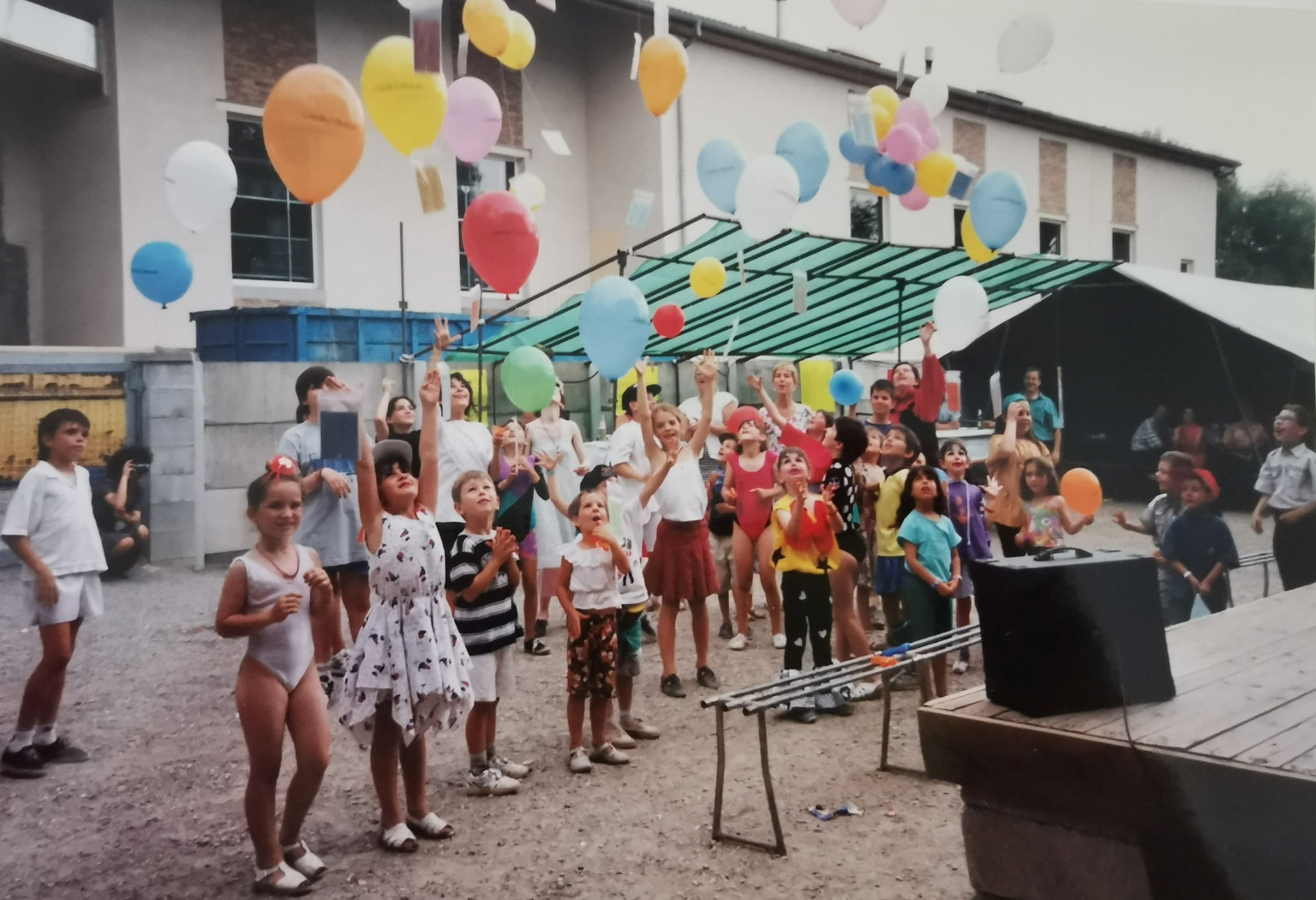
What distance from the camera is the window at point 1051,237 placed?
3889 mm

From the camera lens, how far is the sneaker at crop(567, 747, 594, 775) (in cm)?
309

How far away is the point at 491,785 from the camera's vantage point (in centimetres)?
293

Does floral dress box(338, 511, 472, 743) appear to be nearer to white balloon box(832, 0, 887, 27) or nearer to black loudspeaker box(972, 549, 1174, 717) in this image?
black loudspeaker box(972, 549, 1174, 717)

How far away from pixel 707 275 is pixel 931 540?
147 centimetres

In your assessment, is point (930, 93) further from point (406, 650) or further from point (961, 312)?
point (406, 650)

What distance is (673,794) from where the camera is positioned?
115 inches

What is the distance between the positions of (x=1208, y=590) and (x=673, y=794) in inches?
67.5

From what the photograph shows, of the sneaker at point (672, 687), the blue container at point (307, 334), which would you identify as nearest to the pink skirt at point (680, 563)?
the sneaker at point (672, 687)

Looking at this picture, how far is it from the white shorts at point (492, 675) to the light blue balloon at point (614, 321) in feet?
3.39

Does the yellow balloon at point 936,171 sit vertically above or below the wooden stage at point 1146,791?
above

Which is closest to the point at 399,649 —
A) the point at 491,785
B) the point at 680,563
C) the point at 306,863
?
the point at 306,863

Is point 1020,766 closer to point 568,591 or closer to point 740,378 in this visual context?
point 568,591

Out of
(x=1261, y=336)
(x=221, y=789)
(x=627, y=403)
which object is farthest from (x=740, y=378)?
(x=221, y=789)

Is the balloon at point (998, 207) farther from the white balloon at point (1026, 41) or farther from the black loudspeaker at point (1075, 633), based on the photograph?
the black loudspeaker at point (1075, 633)
